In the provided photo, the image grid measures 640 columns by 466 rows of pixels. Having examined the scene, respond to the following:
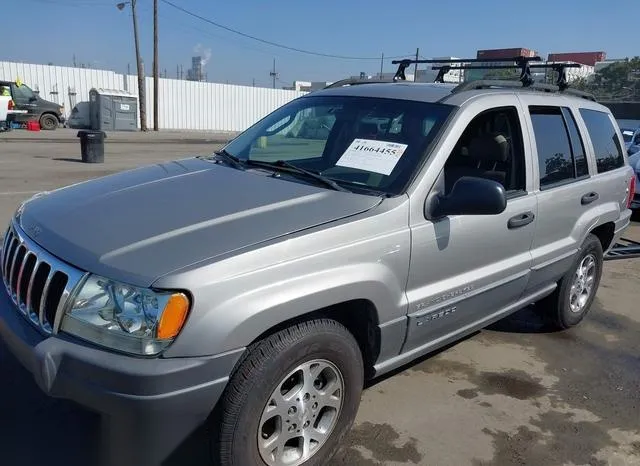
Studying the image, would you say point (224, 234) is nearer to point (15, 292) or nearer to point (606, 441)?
point (15, 292)

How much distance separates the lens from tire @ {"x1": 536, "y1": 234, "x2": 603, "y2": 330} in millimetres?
4473

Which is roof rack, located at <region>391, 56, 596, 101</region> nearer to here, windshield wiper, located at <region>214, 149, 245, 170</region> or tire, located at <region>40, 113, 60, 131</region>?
windshield wiper, located at <region>214, 149, 245, 170</region>

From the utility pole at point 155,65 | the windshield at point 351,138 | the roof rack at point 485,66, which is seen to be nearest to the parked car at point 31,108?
the utility pole at point 155,65

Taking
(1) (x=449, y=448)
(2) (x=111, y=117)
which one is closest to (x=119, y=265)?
(1) (x=449, y=448)

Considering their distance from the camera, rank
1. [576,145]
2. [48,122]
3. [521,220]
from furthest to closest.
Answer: [48,122] < [576,145] < [521,220]

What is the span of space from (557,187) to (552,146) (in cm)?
29

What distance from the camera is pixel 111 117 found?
28.8 metres

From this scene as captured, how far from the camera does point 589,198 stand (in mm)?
4324

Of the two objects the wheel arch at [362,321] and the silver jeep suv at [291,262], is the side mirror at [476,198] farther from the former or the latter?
the wheel arch at [362,321]

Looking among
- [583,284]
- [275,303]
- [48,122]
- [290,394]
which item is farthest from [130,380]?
[48,122]

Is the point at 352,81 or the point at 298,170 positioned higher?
the point at 352,81

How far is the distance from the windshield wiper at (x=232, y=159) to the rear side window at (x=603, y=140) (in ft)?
8.99

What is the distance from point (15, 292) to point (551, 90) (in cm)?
382

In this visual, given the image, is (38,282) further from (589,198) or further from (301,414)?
(589,198)
